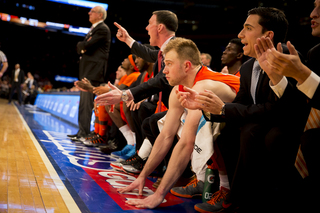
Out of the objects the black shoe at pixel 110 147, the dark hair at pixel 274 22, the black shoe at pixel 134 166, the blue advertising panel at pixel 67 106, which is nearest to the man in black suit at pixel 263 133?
the dark hair at pixel 274 22

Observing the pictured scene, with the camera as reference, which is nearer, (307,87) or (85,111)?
(307,87)

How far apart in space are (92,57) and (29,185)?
263 cm

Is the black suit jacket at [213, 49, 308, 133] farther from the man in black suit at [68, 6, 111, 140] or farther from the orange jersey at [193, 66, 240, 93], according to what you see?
the man in black suit at [68, 6, 111, 140]

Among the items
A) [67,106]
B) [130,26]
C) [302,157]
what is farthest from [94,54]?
[130,26]

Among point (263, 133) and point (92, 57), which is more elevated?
point (92, 57)

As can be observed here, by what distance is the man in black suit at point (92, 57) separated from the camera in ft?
13.4

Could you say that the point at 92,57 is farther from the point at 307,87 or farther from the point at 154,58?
the point at 307,87

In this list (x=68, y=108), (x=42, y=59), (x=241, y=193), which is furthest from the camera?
(x=42, y=59)

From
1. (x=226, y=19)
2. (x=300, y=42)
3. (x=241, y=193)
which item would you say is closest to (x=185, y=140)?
(x=241, y=193)

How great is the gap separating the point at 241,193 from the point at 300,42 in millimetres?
9367

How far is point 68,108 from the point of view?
7355mm

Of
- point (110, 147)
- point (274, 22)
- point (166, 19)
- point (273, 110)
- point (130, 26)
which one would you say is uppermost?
point (130, 26)

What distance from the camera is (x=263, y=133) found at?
147 cm

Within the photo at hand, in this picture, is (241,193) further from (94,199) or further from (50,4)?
(50,4)
